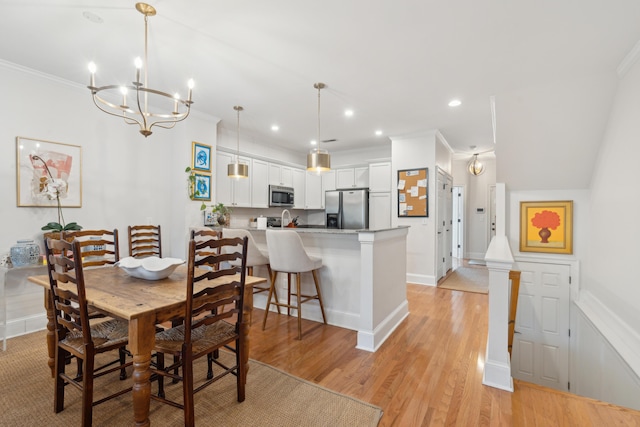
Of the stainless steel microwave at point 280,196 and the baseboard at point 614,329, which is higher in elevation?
the stainless steel microwave at point 280,196

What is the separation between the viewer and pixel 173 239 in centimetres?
407

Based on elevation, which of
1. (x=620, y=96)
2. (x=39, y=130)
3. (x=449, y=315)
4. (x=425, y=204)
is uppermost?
(x=620, y=96)

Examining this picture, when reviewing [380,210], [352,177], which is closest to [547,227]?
[380,210]

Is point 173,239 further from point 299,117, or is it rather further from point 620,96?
point 620,96

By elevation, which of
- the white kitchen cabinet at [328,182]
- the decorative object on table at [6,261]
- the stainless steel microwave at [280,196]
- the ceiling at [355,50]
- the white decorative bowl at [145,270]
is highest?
the ceiling at [355,50]

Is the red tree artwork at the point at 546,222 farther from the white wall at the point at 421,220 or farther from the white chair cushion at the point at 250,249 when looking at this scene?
the white chair cushion at the point at 250,249

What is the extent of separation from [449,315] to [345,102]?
2954 millimetres

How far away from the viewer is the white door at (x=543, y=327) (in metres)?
3.49

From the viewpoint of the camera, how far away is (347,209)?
20.2ft

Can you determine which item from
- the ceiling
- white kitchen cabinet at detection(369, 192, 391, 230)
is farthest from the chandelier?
white kitchen cabinet at detection(369, 192, 391, 230)

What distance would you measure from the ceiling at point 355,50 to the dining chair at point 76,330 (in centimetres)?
176

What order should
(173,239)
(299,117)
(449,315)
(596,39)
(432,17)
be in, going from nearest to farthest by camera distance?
(432,17)
(596,39)
(449,315)
(173,239)
(299,117)

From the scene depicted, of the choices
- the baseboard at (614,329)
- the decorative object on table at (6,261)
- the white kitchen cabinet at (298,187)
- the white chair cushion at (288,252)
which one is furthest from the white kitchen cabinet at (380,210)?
the decorative object on table at (6,261)

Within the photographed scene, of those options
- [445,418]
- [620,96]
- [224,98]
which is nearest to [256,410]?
[445,418]
